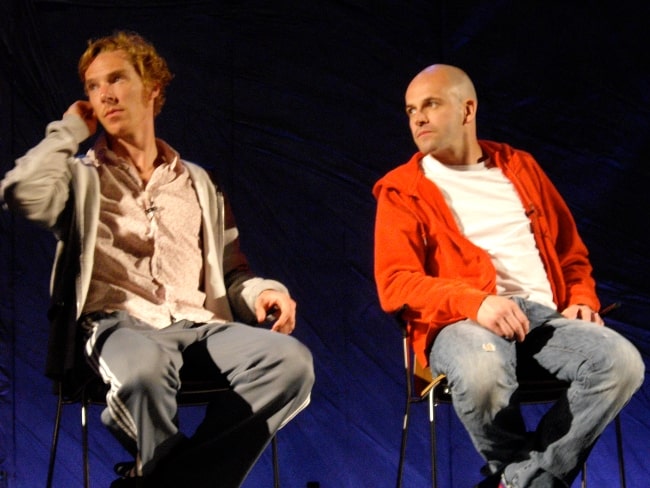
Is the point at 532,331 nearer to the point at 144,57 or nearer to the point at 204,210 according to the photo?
the point at 204,210

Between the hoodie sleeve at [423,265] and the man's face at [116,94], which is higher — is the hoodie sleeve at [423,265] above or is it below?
below

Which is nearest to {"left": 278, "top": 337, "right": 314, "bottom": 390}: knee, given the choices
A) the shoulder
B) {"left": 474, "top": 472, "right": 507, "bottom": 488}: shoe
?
{"left": 474, "top": 472, "right": 507, "bottom": 488}: shoe

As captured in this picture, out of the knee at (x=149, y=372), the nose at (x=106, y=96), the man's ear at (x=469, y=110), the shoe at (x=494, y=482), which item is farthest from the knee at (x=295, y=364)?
the man's ear at (x=469, y=110)

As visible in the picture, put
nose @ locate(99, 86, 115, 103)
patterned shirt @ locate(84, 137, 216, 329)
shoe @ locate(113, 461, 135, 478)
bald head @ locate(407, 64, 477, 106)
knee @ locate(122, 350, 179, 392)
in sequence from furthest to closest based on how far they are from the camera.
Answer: bald head @ locate(407, 64, 477, 106), nose @ locate(99, 86, 115, 103), patterned shirt @ locate(84, 137, 216, 329), shoe @ locate(113, 461, 135, 478), knee @ locate(122, 350, 179, 392)

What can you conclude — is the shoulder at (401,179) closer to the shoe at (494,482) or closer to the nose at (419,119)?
the nose at (419,119)

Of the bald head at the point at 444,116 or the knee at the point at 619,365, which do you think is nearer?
the knee at the point at 619,365

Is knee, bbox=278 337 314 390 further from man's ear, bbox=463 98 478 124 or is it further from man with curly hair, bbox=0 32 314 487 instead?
man's ear, bbox=463 98 478 124

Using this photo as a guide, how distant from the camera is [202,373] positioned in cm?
247

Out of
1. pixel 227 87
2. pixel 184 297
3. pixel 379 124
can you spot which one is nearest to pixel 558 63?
pixel 379 124

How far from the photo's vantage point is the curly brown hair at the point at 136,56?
9.04ft

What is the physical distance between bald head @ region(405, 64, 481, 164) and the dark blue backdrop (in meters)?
0.55

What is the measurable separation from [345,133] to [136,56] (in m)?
0.97

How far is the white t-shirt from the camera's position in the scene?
276 centimetres

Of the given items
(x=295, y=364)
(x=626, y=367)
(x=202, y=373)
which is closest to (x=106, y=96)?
(x=202, y=373)
